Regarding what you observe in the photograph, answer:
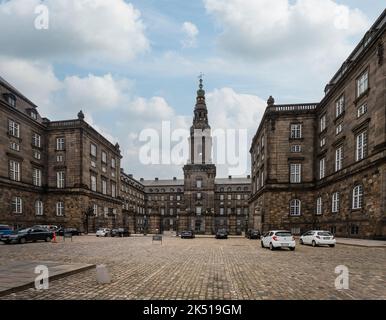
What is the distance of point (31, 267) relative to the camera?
37.1ft

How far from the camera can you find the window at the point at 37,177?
48094 millimetres

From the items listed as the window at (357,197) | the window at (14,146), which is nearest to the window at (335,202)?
the window at (357,197)

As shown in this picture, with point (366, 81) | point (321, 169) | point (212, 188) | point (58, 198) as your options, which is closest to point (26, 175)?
point (58, 198)

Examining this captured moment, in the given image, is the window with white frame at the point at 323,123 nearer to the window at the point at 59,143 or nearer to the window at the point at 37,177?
the window at the point at 59,143

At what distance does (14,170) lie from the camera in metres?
42.9

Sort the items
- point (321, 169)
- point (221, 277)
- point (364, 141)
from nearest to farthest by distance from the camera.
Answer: point (221, 277), point (364, 141), point (321, 169)

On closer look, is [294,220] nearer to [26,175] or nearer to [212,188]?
[26,175]

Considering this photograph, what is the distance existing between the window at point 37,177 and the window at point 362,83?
156 feet

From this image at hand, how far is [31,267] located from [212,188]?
3387 inches

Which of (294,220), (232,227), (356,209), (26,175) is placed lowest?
(232,227)

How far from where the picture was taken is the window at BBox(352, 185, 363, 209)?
3005cm

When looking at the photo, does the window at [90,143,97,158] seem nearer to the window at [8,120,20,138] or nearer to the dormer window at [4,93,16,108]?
the window at [8,120,20,138]

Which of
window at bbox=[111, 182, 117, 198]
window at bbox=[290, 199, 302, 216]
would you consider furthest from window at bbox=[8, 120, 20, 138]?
window at bbox=[290, 199, 302, 216]

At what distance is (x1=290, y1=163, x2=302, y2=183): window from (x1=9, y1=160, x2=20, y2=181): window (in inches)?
1590
